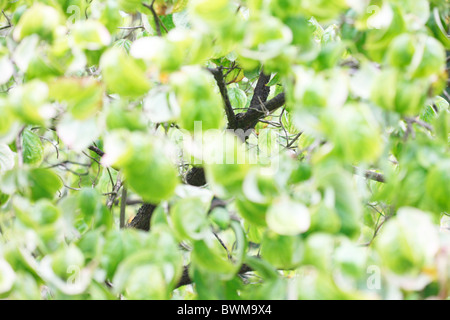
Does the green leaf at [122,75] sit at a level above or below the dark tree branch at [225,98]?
above

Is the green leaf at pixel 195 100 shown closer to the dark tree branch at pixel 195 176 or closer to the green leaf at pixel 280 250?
the green leaf at pixel 280 250

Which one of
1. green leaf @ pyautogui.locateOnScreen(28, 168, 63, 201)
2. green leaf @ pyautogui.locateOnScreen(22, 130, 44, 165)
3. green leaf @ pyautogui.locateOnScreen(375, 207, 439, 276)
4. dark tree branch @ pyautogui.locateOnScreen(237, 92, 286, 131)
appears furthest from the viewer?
dark tree branch @ pyautogui.locateOnScreen(237, 92, 286, 131)

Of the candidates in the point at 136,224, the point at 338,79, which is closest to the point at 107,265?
the point at 338,79

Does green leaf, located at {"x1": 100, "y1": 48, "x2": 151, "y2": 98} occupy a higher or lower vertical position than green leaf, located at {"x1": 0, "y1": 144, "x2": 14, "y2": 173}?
higher

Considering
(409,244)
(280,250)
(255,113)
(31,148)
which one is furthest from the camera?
(255,113)

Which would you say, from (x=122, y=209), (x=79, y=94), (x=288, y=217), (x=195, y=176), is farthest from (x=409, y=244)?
(x=195, y=176)

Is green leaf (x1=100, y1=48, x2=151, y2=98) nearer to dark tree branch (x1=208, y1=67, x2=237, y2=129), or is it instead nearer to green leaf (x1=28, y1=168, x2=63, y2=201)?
green leaf (x1=28, y1=168, x2=63, y2=201)

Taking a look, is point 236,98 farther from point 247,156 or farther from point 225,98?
point 247,156

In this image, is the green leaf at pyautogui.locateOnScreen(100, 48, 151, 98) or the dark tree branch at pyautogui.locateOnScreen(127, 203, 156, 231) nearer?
the green leaf at pyautogui.locateOnScreen(100, 48, 151, 98)

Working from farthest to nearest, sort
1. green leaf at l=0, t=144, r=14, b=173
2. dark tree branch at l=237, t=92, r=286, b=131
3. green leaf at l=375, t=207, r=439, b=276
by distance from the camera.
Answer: dark tree branch at l=237, t=92, r=286, b=131 < green leaf at l=0, t=144, r=14, b=173 < green leaf at l=375, t=207, r=439, b=276

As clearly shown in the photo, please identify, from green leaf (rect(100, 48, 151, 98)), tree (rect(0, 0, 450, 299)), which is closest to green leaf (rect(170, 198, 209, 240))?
tree (rect(0, 0, 450, 299))

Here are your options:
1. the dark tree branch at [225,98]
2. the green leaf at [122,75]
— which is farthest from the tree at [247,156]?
the dark tree branch at [225,98]

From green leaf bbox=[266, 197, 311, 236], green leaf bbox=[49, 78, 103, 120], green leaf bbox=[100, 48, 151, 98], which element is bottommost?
green leaf bbox=[266, 197, 311, 236]

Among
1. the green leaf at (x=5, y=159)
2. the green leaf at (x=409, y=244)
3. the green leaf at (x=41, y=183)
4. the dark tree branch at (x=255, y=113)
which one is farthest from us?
the dark tree branch at (x=255, y=113)
